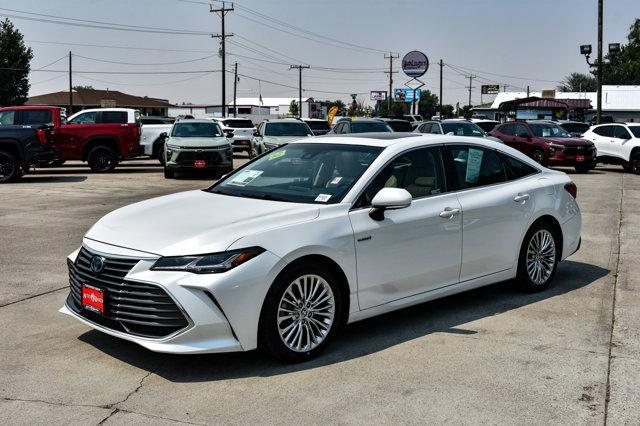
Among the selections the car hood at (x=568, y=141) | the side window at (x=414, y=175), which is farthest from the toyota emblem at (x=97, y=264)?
the car hood at (x=568, y=141)

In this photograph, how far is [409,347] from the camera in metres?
5.14

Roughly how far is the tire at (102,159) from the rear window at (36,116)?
2.02 meters

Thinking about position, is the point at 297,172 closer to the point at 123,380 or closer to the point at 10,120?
the point at 123,380

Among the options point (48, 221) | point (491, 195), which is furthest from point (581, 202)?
point (48, 221)

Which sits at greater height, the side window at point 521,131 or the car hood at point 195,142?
the side window at point 521,131

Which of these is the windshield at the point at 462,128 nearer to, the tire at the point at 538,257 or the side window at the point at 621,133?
the side window at the point at 621,133

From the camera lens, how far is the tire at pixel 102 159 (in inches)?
859

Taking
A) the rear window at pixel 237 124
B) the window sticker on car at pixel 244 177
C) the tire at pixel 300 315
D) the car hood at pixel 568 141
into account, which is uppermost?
the rear window at pixel 237 124

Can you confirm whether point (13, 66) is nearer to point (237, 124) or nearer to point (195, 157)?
point (237, 124)

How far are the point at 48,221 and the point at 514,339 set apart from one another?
8518mm

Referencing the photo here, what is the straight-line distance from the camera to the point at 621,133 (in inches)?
939

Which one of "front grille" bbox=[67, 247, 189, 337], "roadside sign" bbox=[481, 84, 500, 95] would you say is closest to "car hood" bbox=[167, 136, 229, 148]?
"front grille" bbox=[67, 247, 189, 337]

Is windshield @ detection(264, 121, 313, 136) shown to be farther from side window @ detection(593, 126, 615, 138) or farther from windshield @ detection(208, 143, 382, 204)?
windshield @ detection(208, 143, 382, 204)

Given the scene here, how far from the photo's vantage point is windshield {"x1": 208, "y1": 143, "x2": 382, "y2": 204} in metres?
5.31
